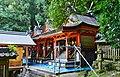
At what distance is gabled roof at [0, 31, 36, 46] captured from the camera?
51.1ft

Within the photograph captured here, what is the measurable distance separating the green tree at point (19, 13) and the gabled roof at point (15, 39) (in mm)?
8150

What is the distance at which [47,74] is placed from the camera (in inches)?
437

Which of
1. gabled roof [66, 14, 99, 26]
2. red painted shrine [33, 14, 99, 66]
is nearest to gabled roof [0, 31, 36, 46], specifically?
red painted shrine [33, 14, 99, 66]

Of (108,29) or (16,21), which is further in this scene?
(16,21)

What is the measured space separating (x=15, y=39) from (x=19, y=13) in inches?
441

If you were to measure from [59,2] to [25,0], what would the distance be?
20156 mm

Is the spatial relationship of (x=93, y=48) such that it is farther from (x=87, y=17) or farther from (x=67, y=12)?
(x=67, y=12)

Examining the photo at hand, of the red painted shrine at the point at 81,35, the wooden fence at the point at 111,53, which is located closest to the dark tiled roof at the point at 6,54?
the wooden fence at the point at 111,53

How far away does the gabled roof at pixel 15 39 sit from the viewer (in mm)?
15586

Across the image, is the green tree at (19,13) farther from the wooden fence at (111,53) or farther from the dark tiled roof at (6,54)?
the dark tiled roof at (6,54)

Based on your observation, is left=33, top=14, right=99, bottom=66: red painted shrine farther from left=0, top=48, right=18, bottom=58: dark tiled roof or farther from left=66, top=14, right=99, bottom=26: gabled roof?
left=0, top=48, right=18, bottom=58: dark tiled roof

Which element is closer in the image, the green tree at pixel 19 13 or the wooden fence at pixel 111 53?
the wooden fence at pixel 111 53

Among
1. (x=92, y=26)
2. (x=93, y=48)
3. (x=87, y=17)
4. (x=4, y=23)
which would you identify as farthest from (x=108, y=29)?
(x=4, y=23)

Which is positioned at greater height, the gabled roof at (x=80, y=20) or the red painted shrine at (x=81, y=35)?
the gabled roof at (x=80, y=20)
